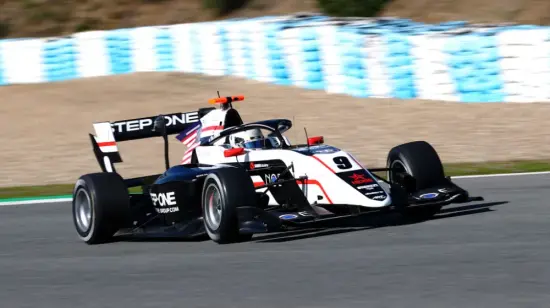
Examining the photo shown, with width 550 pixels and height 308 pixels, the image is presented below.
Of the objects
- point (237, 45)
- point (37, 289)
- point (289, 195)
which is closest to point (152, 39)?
point (237, 45)

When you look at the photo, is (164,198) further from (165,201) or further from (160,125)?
(160,125)

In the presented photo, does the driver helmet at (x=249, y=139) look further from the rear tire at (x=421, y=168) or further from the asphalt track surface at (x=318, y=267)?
the rear tire at (x=421, y=168)

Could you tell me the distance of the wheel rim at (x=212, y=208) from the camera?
373 inches

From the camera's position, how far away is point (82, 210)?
10.7 metres

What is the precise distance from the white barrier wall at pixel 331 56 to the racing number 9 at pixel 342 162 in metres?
11.1

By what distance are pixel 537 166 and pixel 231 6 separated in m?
23.6

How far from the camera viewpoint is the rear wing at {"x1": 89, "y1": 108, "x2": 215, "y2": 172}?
36.6 feet

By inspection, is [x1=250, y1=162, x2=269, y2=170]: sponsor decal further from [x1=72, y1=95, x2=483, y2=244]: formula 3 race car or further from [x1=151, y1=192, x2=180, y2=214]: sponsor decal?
[x1=151, y1=192, x2=180, y2=214]: sponsor decal

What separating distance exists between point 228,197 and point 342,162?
3.85ft

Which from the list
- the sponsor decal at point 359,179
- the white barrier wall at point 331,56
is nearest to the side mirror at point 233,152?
the sponsor decal at point 359,179

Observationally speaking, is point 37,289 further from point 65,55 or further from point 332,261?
point 65,55

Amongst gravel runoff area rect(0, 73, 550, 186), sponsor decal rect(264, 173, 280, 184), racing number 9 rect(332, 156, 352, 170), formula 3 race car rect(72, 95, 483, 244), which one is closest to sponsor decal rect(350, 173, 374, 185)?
formula 3 race car rect(72, 95, 483, 244)

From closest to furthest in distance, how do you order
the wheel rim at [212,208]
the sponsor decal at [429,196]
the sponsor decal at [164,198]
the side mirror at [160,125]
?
the wheel rim at [212,208]
the sponsor decal at [429,196]
the sponsor decal at [164,198]
the side mirror at [160,125]

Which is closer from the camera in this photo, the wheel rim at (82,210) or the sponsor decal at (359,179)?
the sponsor decal at (359,179)
